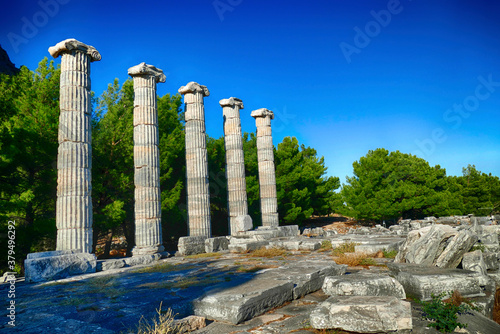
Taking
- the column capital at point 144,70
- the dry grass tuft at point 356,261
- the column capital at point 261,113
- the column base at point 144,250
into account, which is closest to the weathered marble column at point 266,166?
the column capital at point 261,113

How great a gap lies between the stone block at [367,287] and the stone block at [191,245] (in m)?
10.7

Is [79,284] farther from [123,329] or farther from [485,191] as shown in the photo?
[485,191]

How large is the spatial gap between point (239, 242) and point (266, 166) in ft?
23.5

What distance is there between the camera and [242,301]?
4270mm

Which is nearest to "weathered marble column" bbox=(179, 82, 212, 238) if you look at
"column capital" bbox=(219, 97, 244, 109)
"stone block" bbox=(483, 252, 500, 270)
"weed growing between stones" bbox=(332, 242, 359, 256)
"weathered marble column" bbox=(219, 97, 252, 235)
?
"column capital" bbox=(219, 97, 244, 109)

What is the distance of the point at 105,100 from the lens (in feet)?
78.8

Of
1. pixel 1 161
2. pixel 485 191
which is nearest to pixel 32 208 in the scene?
pixel 1 161

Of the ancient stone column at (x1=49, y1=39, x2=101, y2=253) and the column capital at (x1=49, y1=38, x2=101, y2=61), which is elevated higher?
the column capital at (x1=49, y1=38, x2=101, y2=61)

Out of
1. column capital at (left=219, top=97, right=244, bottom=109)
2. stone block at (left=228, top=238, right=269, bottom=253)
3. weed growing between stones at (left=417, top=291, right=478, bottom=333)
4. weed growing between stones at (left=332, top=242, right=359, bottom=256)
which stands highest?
column capital at (left=219, top=97, right=244, bottom=109)

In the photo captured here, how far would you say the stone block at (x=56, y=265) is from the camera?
9414mm

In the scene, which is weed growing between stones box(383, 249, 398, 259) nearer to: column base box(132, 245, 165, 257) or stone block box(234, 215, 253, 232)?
column base box(132, 245, 165, 257)

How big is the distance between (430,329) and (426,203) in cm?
2962

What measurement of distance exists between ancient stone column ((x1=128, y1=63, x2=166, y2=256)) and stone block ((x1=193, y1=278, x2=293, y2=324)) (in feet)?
31.8

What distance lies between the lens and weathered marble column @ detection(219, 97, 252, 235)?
18938mm
